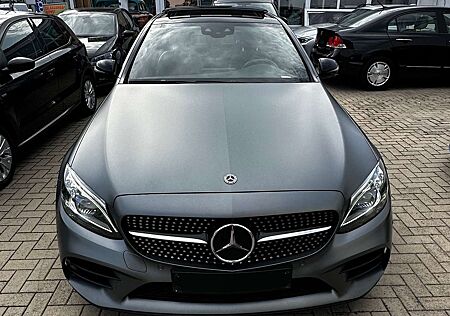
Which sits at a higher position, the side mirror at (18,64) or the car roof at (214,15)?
the car roof at (214,15)

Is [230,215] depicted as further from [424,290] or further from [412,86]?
[412,86]

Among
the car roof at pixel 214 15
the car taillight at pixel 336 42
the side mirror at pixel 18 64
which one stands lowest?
the car taillight at pixel 336 42

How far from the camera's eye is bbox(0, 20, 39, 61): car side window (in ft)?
14.5

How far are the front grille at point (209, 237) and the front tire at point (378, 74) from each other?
632 cm

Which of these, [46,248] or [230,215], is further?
[46,248]

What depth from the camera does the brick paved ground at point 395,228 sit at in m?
2.52

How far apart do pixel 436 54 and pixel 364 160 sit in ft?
21.0

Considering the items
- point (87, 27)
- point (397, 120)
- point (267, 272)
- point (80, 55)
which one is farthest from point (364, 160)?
point (87, 27)

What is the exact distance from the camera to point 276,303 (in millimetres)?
2035

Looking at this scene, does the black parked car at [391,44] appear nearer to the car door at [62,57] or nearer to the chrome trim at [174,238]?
the car door at [62,57]

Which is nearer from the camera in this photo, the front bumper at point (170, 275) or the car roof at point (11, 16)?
the front bumper at point (170, 275)

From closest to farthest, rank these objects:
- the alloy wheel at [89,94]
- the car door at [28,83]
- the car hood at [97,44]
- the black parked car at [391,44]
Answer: the car door at [28,83] < the alloy wheel at [89,94] < the car hood at [97,44] < the black parked car at [391,44]

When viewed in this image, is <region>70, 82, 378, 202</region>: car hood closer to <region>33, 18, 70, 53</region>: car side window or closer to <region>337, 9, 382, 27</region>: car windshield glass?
<region>33, 18, 70, 53</region>: car side window

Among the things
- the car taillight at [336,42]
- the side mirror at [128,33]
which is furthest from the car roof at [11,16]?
the car taillight at [336,42]
